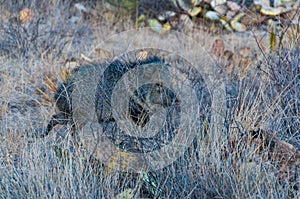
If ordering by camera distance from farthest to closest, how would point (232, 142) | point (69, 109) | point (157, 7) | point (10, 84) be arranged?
1. point (157, 7)
2. point (10, 84)
3. point (69, 109)
4. point (232, 142)

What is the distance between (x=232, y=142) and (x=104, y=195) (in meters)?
0.81

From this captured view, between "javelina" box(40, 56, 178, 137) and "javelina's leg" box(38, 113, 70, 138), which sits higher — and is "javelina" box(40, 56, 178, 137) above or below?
above

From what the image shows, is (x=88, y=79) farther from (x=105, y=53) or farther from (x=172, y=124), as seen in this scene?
(x=105, y=53)

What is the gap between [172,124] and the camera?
2.93 m

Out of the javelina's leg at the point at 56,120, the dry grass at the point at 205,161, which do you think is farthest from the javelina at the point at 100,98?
the dry grass at the point at 205,161

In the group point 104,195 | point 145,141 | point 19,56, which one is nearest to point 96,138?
point 145,141

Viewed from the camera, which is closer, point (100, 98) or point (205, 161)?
point (205, 161)

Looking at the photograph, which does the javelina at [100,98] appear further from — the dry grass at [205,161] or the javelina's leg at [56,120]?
the dry grass at [205,161]

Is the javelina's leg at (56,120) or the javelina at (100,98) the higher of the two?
the javelina at (100,98)

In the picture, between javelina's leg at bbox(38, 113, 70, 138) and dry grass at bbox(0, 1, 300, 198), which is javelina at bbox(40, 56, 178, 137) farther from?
dry grass at bbox(0, 1, 300, 198)

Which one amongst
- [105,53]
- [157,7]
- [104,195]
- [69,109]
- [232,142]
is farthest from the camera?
[157,7]

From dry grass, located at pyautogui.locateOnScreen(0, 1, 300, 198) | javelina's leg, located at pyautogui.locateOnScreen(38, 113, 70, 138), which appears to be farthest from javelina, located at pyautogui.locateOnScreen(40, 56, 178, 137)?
dry grass, located at pyautogui.locateOnScreen(0, 1, 300, 198)

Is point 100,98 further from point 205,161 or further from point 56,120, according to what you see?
point 205,161

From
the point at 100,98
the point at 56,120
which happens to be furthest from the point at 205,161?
the point at 56,120
